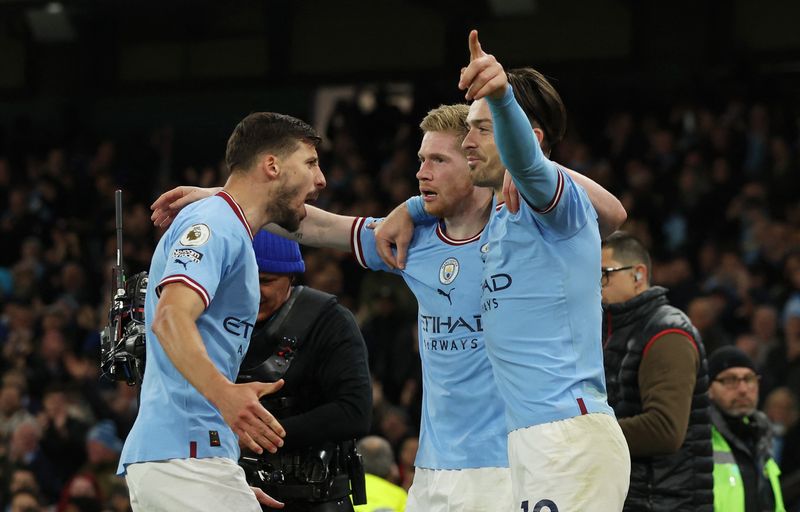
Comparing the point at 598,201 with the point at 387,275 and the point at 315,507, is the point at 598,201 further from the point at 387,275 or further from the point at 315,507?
the point at 387,275

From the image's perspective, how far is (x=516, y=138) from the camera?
3.97 metres

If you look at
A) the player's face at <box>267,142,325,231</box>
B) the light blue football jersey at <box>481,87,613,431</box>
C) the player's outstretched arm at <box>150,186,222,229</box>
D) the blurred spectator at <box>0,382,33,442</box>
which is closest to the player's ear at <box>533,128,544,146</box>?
the light blue football jersey at <box>481,87,613,431</box>

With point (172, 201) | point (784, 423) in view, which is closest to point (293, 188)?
point (172, 201)

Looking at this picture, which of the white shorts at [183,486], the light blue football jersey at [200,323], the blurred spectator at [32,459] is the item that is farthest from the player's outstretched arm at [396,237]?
the blurred spectator at [32,459]

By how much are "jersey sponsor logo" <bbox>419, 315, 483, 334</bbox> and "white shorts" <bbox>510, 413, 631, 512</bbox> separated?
962 millimetres

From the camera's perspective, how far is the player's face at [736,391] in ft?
23.3

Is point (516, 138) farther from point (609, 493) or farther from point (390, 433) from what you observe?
point (390, 433)

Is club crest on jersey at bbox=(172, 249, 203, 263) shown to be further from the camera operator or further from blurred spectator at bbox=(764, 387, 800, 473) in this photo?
blurred spectator at bbox=(764, 387, 800, 473)

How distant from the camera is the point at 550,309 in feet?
13.9

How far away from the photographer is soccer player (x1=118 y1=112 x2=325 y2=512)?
402 centimetres

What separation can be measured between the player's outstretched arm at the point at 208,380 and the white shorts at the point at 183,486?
0.37 metres

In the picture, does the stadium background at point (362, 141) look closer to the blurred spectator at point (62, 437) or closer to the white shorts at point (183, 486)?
the blurred spectator at point (62, 437)

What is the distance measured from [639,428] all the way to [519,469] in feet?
5.31

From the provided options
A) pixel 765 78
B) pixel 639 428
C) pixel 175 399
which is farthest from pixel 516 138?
pixel 765 78
